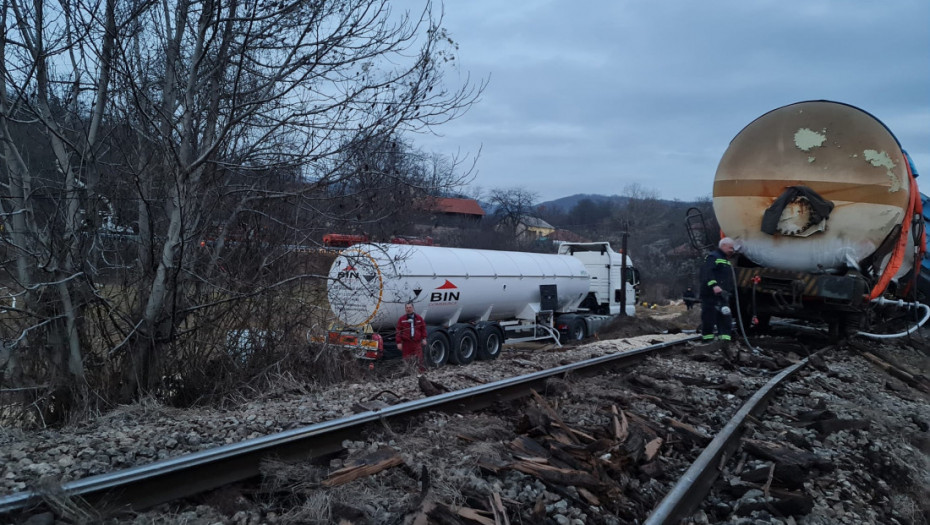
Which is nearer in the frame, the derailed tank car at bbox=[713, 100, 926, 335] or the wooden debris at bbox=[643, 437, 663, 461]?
the wooden debris at bbox=[643, 437, 663, 461]

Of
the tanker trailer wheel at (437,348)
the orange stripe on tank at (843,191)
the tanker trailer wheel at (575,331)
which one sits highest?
the orange stripe on tank at (843,191)

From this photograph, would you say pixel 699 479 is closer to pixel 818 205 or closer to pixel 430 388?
pixel 430 388

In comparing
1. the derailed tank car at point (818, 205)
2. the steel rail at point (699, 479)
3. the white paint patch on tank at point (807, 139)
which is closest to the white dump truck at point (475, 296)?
the steel rail at point (699, 479)

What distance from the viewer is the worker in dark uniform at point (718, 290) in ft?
34.4

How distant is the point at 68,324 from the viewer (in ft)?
21.4

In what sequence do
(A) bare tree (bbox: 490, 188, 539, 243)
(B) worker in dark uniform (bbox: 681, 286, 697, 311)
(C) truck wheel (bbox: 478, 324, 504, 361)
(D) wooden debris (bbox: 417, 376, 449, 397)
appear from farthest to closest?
(A) bare tree (bbox: 490, 188, 539, 243), (B) worker in dark uniform (bbox: 681, 286, 697, 311), (C) truck wheel (bbox: 478, 324, 504, 361), (D) wooden debris (bbox: 417, 376, 449, 397)

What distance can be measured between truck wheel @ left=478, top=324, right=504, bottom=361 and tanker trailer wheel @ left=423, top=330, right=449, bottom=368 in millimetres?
1369

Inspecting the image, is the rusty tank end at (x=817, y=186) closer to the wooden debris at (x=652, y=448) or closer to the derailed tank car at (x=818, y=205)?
the derailed tank car at (x=818, y=205)

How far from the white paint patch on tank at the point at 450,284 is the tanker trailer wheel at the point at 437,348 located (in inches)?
23.4

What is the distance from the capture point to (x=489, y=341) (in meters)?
16.7

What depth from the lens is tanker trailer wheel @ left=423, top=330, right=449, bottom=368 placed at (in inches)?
561

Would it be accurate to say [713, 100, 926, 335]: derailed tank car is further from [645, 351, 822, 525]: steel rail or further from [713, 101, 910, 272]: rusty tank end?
[645, 351, 822, 525]: steel rail

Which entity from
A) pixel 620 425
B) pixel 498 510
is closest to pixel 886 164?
pixel 620 425

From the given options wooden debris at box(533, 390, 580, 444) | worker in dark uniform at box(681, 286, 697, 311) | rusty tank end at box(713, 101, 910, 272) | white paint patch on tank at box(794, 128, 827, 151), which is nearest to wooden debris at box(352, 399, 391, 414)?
wooden debris at box(533, 390, 580, 444)
